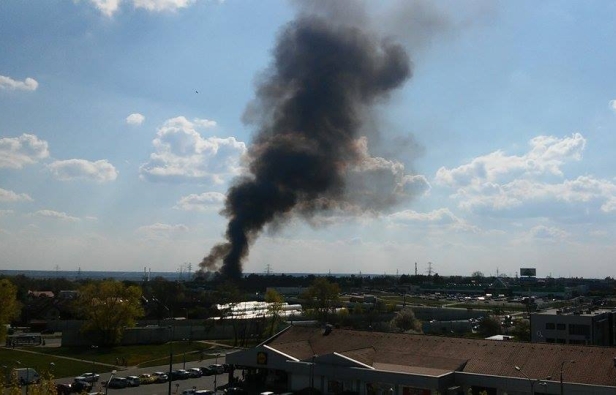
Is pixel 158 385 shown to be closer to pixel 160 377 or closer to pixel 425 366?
pixel 160 377

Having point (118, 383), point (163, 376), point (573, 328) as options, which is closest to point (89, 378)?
point (118, 383)

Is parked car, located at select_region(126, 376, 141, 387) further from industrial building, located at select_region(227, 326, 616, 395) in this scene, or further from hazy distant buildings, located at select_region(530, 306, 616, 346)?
hazy distant buildings, located at select_region(530, 306, 616, 346)

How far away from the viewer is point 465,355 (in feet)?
123

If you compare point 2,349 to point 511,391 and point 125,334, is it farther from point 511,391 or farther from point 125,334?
point 511,391

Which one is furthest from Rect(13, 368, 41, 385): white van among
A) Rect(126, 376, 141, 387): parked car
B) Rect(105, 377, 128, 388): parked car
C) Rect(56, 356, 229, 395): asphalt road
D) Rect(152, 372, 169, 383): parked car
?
Rect(152, 372, 169, 383): parked car

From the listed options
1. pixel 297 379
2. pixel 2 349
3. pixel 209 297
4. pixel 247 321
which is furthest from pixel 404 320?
pixel 2 349

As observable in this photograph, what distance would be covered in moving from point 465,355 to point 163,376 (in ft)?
76.2

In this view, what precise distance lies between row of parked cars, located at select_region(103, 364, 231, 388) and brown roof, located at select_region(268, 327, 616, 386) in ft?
27.7

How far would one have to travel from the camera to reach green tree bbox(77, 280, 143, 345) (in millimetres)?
63688

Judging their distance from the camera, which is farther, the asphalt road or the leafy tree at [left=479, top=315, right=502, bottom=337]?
the leafy tree at [left=479, top=315, right=502, bottom=337]

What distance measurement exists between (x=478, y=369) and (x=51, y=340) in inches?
A: 2065

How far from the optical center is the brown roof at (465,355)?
110 feet

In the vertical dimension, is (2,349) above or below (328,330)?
below

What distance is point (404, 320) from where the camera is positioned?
265 feet
